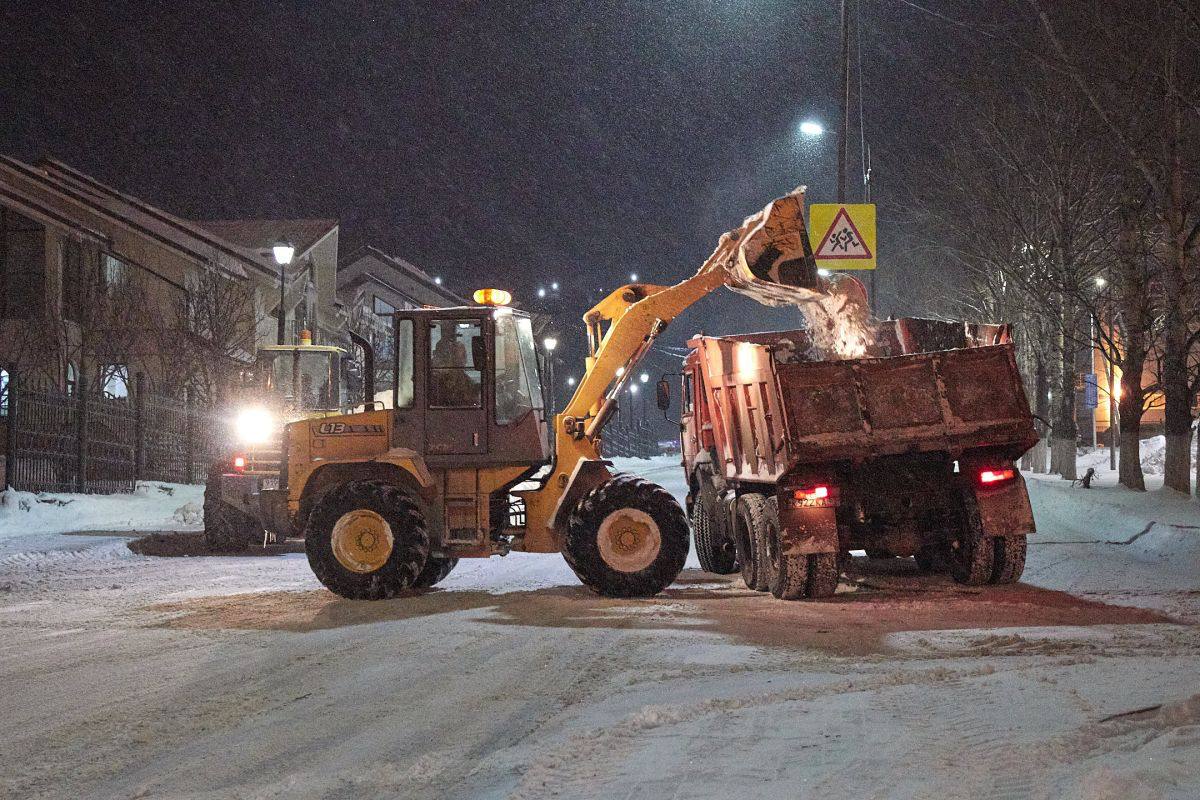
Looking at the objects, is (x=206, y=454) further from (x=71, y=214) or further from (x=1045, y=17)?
(x=1045, y=17)

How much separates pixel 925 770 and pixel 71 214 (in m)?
35.0

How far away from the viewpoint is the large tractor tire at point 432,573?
12.4 meters

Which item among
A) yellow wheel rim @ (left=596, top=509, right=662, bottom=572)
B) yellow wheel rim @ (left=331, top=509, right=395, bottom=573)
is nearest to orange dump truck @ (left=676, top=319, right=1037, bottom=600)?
yellow wheel rim @ (left=596, top=509, right=662, bottom=572)

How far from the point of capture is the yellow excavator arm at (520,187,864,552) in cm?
1190

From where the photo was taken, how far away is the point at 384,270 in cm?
5956

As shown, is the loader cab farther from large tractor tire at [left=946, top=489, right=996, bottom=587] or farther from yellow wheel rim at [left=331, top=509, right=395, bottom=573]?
large tractor tire at [left=946, top=489, right=996, bottom=587]

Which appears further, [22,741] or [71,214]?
[71,214]

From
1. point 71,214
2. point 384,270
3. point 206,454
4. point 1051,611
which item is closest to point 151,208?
point 71,214

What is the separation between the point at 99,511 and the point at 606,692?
16879 millimetres

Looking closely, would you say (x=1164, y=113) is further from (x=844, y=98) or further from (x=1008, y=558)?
(x=1008, y=558)

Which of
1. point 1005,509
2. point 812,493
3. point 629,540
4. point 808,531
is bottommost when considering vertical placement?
point 629,540

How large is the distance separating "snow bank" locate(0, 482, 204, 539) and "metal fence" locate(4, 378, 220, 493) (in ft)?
1.40

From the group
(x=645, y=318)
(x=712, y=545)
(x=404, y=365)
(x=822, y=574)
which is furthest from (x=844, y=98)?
(x=822, y=574)

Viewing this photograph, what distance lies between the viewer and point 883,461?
38.1ft
